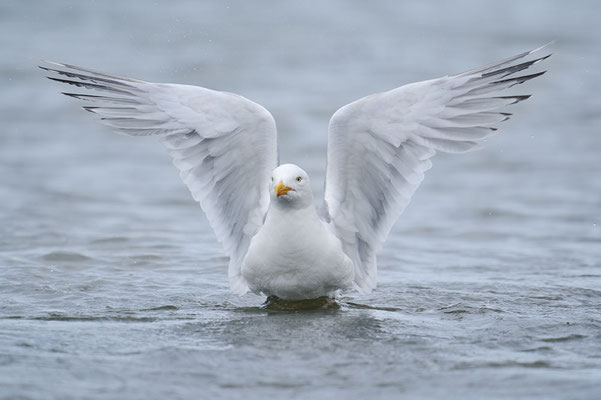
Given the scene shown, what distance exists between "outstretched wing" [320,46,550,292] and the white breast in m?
0.42

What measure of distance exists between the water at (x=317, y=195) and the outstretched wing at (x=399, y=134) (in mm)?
702

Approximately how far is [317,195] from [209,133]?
4.16 m

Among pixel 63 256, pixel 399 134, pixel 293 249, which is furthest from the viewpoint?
pixel 63 256

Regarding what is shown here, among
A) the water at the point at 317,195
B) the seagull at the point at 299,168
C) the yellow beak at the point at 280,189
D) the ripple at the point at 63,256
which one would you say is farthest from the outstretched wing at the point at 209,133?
the ripple at the point at 63,256

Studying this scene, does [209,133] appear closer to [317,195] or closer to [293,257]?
[293,257]

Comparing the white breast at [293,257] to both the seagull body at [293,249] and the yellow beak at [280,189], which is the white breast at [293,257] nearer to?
the seagull body at [293,249]

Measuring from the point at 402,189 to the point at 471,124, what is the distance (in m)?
0.63

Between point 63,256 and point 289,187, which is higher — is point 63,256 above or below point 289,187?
below

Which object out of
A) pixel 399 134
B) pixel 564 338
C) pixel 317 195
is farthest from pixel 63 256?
pixel 564 338

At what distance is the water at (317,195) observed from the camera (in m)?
4.54

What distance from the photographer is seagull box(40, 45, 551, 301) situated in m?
5.88

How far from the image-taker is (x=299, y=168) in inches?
231

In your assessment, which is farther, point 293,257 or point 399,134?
point 399,134

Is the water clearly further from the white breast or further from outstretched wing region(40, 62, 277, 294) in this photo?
outstretched wing region(40, 62, 277, 294)
